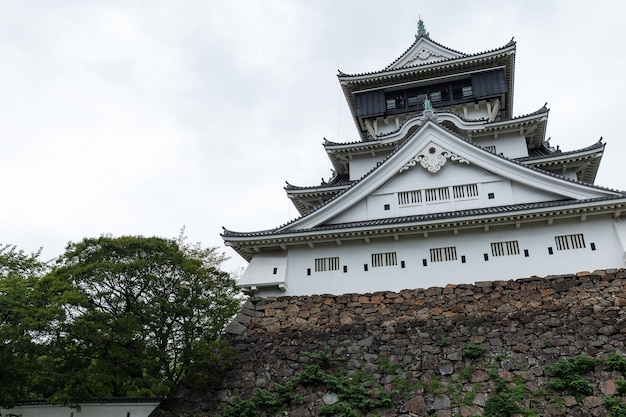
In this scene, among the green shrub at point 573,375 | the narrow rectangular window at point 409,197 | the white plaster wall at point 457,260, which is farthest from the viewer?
the narrow rectangular window at point 409,197

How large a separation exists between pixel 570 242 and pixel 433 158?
457 centimetres

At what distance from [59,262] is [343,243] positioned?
752cm

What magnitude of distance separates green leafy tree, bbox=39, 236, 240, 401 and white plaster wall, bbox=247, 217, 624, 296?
2.79m

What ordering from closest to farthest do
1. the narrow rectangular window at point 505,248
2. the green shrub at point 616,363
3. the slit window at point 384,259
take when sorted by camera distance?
the green shrub at point 616,363
the narrow rectangular window at point 505,248
the slit window at point 384,259

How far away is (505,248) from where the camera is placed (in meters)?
12.3

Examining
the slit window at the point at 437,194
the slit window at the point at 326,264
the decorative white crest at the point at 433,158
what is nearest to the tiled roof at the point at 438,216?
the slit window at the point at 437,194

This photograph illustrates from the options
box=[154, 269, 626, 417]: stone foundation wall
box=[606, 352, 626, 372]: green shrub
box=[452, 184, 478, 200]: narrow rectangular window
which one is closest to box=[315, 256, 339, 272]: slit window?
box=[154, 269, 626, 417]: stone foundation wall

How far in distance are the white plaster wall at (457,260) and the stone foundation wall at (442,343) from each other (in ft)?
1.89

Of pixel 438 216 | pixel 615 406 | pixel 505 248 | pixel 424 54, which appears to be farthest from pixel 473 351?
pixel 424 54

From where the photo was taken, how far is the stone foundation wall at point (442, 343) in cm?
938

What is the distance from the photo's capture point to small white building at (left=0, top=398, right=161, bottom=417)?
10312 millimetres

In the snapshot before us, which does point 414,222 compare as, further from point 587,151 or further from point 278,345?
point 587,151

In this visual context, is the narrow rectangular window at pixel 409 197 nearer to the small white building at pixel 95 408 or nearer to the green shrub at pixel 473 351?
the green shrub at pixel 473 351

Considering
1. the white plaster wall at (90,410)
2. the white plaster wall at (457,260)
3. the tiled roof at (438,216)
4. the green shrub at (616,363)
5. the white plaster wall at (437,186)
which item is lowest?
the white plaster wall at (90,410)
